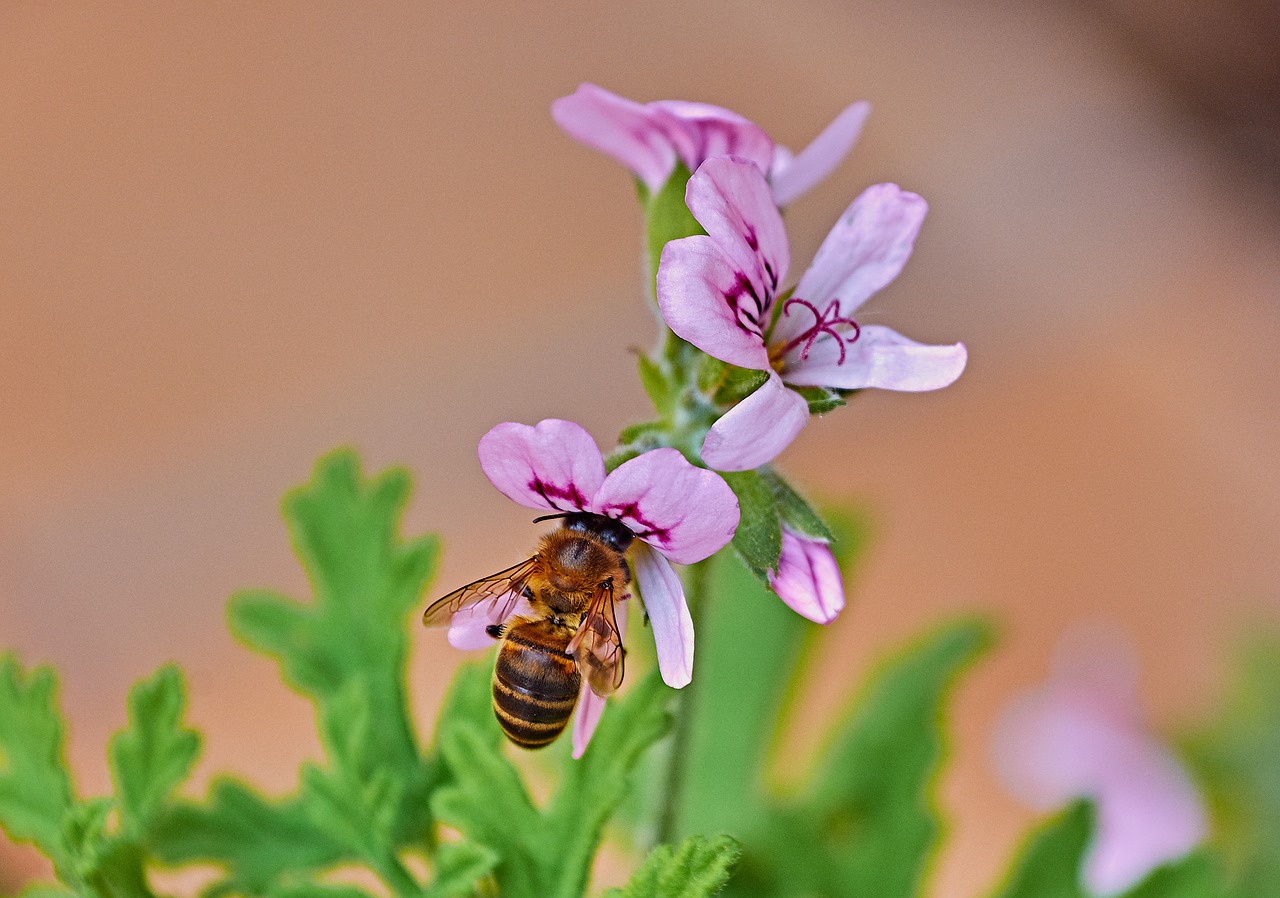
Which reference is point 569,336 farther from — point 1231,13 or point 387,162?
point 1231,13

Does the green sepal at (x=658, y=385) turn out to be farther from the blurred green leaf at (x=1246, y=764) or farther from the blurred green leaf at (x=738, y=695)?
the blurred green leaf at (x=1246, y=764)

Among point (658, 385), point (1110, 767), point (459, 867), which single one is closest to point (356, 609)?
point (459, 867)

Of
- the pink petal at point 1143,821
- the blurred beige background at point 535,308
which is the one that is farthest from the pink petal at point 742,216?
the blurred beige background at point 535,308

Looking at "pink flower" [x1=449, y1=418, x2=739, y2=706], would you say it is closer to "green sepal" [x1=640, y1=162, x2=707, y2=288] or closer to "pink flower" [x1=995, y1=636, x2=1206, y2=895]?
"green sepal" [x1=640, y1=162, x2=707, y2=288]

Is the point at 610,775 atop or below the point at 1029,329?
below

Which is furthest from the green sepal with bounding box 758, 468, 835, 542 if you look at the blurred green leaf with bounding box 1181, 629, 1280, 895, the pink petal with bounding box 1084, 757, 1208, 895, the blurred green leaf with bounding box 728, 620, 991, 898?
the blurred green leaf with bounding box 1181, 629, 1280, 895

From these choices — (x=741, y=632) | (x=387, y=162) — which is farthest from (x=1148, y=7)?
(x=741, y=632)
